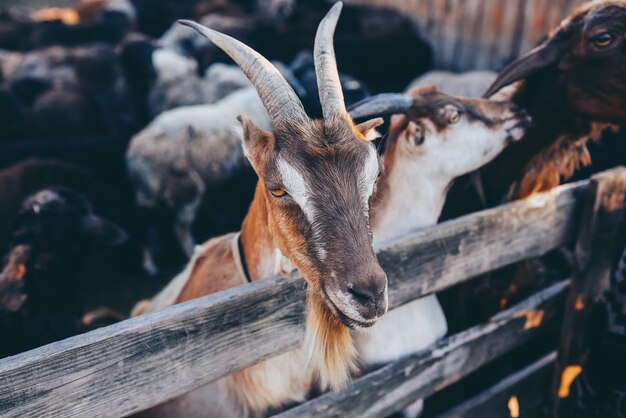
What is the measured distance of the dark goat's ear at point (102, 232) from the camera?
389cm

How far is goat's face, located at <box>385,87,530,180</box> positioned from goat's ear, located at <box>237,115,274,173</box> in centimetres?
104

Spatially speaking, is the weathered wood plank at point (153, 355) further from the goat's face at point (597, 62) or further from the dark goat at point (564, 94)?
the goat's face at point (597, 62)

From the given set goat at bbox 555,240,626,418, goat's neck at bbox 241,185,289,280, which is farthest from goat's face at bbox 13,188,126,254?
goat at bbox 555,240,626,418

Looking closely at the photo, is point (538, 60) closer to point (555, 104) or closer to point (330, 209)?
point (555, 104)

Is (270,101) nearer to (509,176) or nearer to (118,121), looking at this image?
(509,176)

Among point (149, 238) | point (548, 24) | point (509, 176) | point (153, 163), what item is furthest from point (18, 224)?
point (548, 24)

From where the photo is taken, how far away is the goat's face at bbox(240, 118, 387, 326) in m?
1.71

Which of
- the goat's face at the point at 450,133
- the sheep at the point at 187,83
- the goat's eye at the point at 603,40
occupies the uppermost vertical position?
the goat's eye at the point at 603,40

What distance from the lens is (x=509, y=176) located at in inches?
127

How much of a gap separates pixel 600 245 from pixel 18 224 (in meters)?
3.67

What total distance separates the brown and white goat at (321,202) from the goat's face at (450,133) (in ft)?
2.35

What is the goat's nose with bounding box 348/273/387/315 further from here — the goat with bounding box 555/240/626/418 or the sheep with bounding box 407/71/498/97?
the sheep with bounding box 407/71/498/97

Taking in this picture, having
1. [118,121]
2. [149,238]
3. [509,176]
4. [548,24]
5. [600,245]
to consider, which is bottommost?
[149,238]

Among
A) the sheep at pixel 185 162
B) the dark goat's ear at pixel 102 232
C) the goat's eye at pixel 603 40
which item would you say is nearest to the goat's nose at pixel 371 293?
the goat's eye at pixel 603 40
